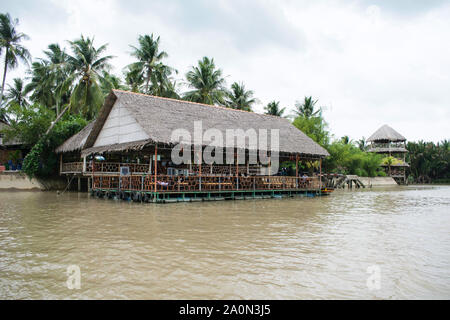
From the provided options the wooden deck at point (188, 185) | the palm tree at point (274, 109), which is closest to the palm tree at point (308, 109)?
the palm tree at point (274, 109)

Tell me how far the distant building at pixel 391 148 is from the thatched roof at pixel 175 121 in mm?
26099

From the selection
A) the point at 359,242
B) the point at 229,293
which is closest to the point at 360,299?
the point at 229,293

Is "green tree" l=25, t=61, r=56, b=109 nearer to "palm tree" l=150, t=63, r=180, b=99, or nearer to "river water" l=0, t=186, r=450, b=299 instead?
"palm tree" l=150, t=63, r=180, b=99

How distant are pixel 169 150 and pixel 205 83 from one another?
12388 mm

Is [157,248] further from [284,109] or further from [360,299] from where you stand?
[284,109]

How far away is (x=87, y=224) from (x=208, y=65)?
22744 millimetres

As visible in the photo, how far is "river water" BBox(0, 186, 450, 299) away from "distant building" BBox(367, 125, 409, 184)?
36.6m

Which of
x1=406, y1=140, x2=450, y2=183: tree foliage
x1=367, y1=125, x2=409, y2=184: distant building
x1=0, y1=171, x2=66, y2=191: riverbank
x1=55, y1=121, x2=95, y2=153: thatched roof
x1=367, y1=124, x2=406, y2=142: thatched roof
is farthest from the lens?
x1=406, y1=140, x2=450, y2=183: tree foliage

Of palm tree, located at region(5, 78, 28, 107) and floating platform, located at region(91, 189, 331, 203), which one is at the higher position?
palm tree, located at region(5, 78, 28, 107)

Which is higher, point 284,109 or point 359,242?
point 284,109

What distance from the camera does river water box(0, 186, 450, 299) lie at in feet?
11.6

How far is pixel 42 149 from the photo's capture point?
2108 cm

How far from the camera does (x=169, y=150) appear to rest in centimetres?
1731

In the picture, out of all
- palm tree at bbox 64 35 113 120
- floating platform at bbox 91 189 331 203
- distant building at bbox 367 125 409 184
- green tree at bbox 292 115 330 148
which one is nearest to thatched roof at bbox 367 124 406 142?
distant building at bbox 367 125 409 184
